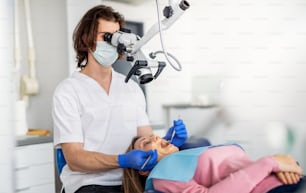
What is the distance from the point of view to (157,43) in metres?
1.35

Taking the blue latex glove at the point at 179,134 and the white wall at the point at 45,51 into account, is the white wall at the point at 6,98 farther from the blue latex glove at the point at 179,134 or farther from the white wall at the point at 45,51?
the blue latex glove at the point at 179,134

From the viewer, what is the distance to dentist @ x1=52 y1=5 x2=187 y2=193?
1.25 m

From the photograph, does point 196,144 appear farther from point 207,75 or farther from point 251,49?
point 251,49

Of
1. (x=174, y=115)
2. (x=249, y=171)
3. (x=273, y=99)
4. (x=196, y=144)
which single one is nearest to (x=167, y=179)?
(x=249, y=171)

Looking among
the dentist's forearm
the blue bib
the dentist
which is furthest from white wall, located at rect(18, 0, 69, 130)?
the blue bib

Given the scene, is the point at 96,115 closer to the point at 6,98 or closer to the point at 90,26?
the point at 90,26

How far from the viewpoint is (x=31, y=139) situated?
1819 mm

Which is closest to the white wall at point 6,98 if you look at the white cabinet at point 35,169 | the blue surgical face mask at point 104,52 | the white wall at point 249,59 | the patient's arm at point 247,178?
the white cabinet at point 35,169

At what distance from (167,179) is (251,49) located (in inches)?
20.8

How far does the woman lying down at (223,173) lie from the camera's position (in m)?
0.90

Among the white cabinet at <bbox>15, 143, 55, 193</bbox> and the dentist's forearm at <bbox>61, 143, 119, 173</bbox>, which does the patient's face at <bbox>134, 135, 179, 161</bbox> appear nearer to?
the dentist's forearm at <bbox>61, 143, 119, 173</bbox>

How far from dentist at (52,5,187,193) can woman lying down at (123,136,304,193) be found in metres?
0.17

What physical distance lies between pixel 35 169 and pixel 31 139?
0.46 ft

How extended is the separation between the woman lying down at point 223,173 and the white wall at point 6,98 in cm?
75
